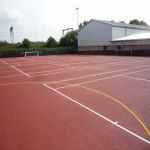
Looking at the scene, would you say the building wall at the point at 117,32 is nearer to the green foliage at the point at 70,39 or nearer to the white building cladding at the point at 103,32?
the white building cladding at the point at 103,32

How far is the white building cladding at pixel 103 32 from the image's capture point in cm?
4059

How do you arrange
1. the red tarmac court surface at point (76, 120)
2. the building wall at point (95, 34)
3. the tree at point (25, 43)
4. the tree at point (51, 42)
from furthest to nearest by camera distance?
1. the tree at point (51, 42)
2. the tree at point (25, 43)
3. the building wall at point (95, 34)
4. the red tarmac court surface at point (76, 120)

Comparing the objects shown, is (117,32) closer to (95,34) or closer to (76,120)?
(95,34)

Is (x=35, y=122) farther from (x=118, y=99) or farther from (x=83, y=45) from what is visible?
(x=83, y=45)

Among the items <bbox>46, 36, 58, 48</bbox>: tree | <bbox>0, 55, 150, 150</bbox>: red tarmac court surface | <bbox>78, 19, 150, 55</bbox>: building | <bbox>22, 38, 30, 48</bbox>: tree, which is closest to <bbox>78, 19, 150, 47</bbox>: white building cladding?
<bbox>78, 19, 150, 55</bbox>: building

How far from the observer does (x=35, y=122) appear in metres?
5.16

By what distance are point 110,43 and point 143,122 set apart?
124ft

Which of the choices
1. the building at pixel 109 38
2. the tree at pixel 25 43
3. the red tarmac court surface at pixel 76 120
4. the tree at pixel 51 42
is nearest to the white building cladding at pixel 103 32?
the building at pixel 109 38

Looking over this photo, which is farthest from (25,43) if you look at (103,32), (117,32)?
(117,32)

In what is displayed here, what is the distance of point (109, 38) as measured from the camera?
40656 millimetres

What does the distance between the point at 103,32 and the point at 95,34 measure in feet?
11.4

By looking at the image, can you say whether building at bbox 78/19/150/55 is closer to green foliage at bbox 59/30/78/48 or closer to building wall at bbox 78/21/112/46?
building wall at bbox 78/21/112/46

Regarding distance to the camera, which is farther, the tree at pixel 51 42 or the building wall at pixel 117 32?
the tree at pixel 51 42

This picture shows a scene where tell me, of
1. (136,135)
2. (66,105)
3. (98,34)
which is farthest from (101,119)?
(98,34)
